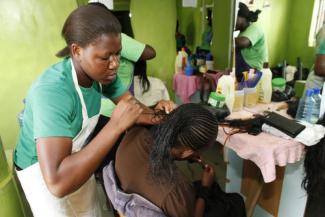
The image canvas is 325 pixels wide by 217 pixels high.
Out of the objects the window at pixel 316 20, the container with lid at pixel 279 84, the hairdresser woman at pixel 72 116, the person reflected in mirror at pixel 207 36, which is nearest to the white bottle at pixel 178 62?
the person reflected in mirror at pixel 207 36

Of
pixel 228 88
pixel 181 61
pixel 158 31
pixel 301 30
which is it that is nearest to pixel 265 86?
pixel 228 88

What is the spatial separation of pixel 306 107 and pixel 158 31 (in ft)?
3.93

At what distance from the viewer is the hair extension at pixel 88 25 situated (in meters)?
0.76

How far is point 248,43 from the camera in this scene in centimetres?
162

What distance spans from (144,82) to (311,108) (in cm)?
106

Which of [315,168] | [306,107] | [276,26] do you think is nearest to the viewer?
[315,168]

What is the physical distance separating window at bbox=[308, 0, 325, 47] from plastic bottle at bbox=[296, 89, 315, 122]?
0.98 feet

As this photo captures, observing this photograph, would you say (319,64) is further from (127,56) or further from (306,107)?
(127,56)

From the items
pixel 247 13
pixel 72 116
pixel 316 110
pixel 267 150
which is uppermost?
pixel 247 13

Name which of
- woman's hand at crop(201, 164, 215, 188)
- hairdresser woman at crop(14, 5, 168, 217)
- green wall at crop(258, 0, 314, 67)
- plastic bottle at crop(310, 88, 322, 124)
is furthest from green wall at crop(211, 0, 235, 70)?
hairdresser woman at crop(14, 5, 168, 217)

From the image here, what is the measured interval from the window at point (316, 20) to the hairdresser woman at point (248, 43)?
0.25m

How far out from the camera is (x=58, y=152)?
670mm

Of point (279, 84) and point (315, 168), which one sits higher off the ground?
point (279, 84)

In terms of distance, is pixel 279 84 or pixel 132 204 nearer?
pixel 132 204
